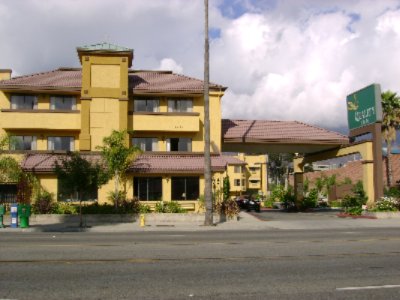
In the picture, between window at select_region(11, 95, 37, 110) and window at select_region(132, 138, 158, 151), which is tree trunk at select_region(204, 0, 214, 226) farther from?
window at select_region(11, 95, 37, 110)

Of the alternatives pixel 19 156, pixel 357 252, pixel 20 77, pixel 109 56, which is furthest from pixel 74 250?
pixel 20 77

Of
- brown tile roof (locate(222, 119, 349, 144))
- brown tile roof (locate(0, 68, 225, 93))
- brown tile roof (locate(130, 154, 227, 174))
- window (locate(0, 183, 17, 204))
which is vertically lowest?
window (locate(0, 183, 17, 204))

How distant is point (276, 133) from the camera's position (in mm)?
38781

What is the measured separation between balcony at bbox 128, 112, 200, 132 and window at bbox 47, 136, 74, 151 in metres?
4.29

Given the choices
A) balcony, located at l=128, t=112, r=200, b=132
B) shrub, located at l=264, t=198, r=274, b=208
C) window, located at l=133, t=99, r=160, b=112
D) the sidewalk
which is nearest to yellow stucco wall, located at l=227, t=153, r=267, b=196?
shrub, located at l=264, t=198, r=274, b=208

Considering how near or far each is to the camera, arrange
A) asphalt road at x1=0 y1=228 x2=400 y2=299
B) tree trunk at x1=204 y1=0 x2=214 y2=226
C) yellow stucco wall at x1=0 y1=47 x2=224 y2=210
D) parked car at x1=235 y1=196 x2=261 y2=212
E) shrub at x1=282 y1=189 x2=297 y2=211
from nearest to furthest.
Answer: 1. asphalt road at x1=0 y1=228 x2=400 y2=299
2. tree trunk at x1=204 y1=0 x2=214 y2=226
3. yellow stucco wall at x1=0 y1=47 x2=224 y2=210
4. shrub at x1=282 y1=189 x2=297 y2=211
5. parked car at x1=235 y1=196 x2=261 y2=212

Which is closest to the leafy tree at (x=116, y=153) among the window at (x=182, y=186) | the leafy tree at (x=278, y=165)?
the window at (x=182, y=186)

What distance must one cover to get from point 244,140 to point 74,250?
2485 cm

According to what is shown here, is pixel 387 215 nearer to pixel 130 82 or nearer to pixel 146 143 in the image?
pixel 146 143

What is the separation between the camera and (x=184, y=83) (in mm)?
36750

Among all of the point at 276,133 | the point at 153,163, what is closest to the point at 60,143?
the point at 153,163

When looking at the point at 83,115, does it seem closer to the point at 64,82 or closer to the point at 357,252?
the point at 64,82

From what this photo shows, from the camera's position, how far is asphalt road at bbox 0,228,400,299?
802cm

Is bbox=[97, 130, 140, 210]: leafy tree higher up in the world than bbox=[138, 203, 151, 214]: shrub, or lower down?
higher up
